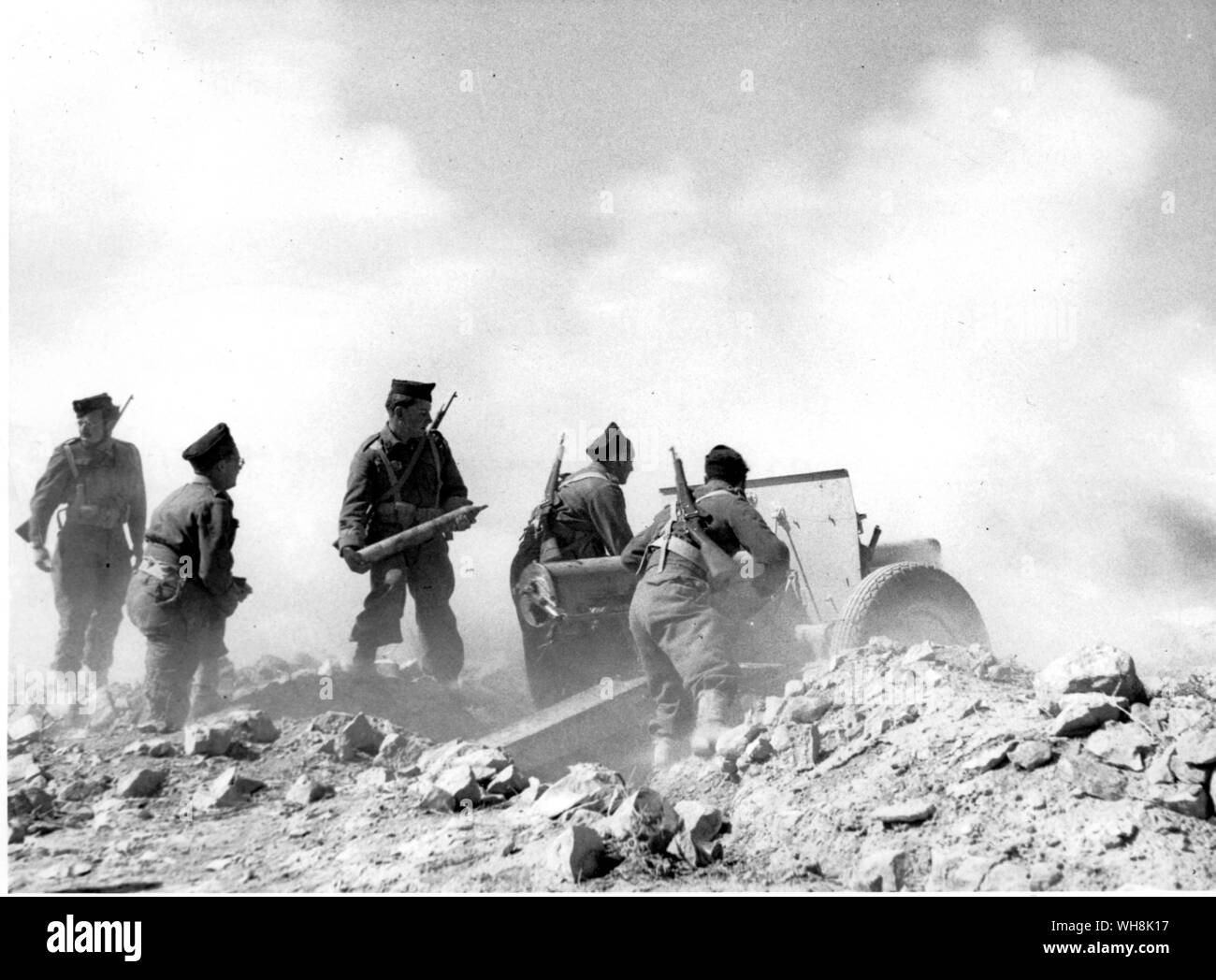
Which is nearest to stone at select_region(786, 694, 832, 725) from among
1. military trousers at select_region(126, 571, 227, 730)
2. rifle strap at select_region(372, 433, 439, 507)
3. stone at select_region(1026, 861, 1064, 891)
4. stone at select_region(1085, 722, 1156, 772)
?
stone at select_region(1085, 722, 1156, 772)

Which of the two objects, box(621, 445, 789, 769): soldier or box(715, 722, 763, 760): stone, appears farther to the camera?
box(621, 445, 789, 769): soldier

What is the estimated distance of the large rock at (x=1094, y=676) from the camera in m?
4.03

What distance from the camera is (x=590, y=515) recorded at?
7.02m

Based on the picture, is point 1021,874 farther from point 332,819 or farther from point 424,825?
point 332,819

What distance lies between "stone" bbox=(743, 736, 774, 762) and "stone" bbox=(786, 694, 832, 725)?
20 centimetres

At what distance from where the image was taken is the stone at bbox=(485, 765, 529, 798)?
15.0 feet

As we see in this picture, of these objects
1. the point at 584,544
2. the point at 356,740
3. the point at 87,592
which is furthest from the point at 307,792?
the point at 87,592

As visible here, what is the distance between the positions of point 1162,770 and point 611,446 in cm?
407

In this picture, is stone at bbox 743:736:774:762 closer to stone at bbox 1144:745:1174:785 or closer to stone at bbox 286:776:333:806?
stone at bbox 1144:745:1174:785

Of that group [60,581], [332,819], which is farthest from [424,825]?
[60,581]

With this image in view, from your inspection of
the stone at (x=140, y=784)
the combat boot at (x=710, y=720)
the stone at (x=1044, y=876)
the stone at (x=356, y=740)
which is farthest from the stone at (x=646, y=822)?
the stone at (x=140, y=784)

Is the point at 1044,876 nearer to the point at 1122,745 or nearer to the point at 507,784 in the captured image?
the point at 1122,745
